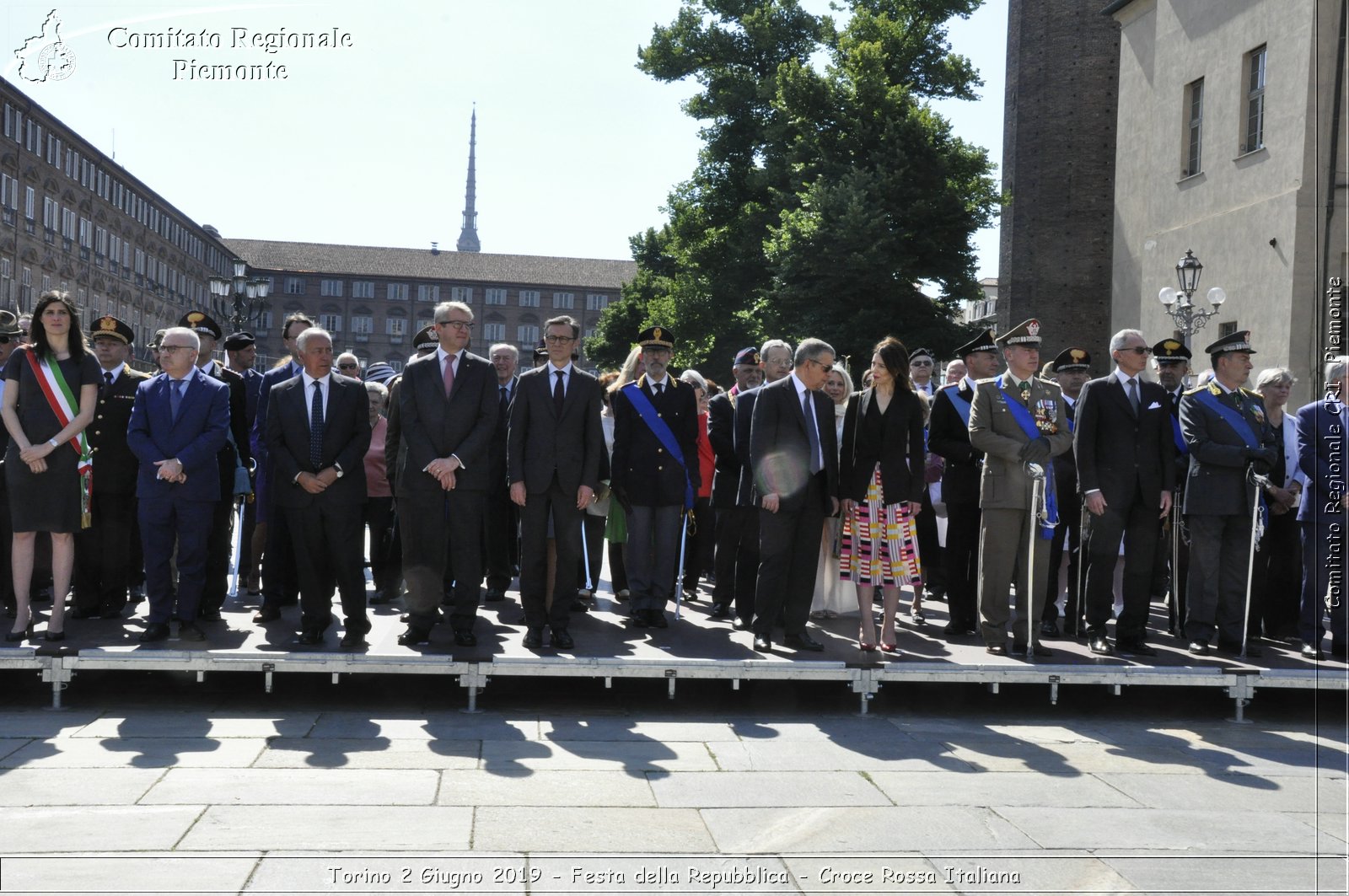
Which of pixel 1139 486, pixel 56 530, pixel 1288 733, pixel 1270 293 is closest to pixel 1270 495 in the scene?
pixel 1139 486

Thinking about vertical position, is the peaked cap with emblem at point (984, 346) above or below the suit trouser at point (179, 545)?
above

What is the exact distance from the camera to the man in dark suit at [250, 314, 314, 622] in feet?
29.1

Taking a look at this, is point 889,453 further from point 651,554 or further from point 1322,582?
point 1322,582

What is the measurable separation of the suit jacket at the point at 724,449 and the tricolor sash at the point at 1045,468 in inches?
96.9

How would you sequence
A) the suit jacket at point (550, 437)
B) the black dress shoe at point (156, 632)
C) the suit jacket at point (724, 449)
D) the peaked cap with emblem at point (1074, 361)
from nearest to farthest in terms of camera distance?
1. the black dress shoe at point (156, 632)
2. the suit jacket at point (550, 437)
3. the peaked cap with emblem at point (1074, 361)
4. the suit jacket at point (724, 449)

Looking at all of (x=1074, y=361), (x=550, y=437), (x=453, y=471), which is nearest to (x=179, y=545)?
(x=453, y=471)

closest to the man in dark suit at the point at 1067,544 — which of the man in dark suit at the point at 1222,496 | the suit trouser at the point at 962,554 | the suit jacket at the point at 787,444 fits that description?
the suit trouser at the point at 962,554

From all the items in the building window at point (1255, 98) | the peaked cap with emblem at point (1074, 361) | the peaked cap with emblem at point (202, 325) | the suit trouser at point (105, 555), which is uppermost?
the building window at point (1255, 98)

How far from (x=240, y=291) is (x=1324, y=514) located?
20.3m

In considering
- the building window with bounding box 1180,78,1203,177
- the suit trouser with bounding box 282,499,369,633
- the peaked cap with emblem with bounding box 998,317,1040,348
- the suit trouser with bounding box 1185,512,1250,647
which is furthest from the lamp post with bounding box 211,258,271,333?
the building window with bounding box 1180,78,1203,177

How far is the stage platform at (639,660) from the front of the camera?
721 cm

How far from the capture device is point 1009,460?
323 inches

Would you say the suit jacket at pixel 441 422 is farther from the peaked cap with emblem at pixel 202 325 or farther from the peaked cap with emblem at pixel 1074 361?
the peaked cap with emblem at pixel 1074 361

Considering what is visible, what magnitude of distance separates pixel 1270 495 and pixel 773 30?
1258 inches
